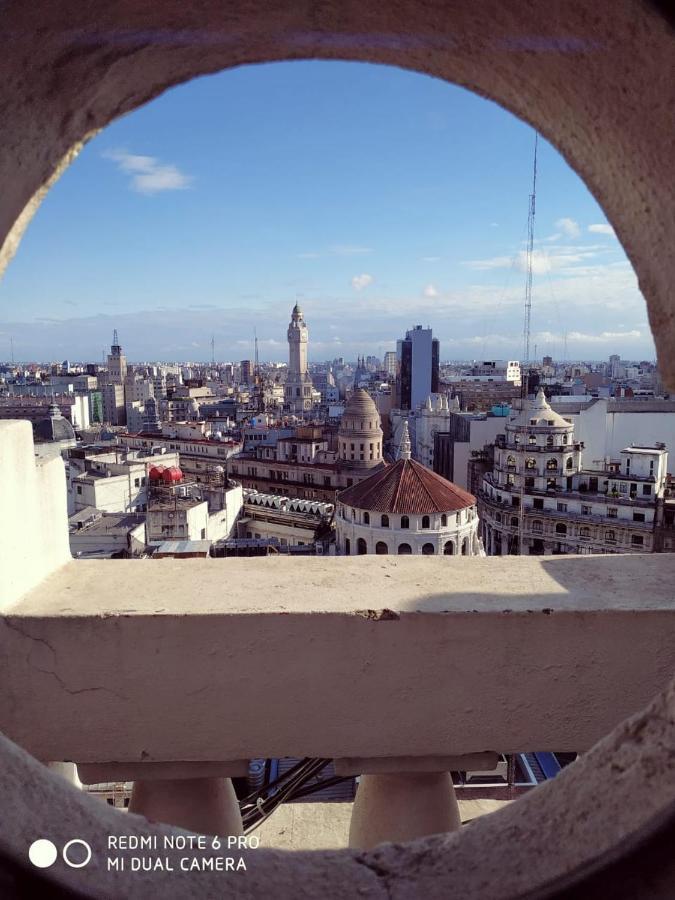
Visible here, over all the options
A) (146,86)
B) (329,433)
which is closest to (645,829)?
(146,86)

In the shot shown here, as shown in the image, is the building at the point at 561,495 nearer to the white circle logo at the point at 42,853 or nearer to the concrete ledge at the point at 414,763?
the concrete ledge at the point at 414,763

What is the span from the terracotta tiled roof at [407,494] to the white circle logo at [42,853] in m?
20.0

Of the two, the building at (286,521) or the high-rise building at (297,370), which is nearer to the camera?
the building at (286,521)

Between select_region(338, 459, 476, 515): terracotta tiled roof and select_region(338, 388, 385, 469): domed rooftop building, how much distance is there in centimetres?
1721

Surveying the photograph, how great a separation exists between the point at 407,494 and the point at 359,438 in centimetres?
1899

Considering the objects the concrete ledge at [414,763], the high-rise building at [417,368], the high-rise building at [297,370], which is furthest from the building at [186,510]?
the high-rise building at [297,370]

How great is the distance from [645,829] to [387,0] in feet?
5.43

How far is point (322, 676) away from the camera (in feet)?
6.36

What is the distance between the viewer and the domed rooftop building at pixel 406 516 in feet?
68.3

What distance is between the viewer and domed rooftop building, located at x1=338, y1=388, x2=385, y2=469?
39.8 m

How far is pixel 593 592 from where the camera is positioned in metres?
2.11

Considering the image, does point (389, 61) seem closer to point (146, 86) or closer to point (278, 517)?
point (146, 86)

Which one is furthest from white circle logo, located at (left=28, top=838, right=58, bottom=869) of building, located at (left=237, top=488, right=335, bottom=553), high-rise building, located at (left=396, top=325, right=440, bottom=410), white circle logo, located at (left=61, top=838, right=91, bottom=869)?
high-rise building, located at (left=396, top=325, right=440, bottom=410)

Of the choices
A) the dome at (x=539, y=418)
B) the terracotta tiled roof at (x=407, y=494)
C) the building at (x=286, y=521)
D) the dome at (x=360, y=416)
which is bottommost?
the building at (x=286, y=521)
